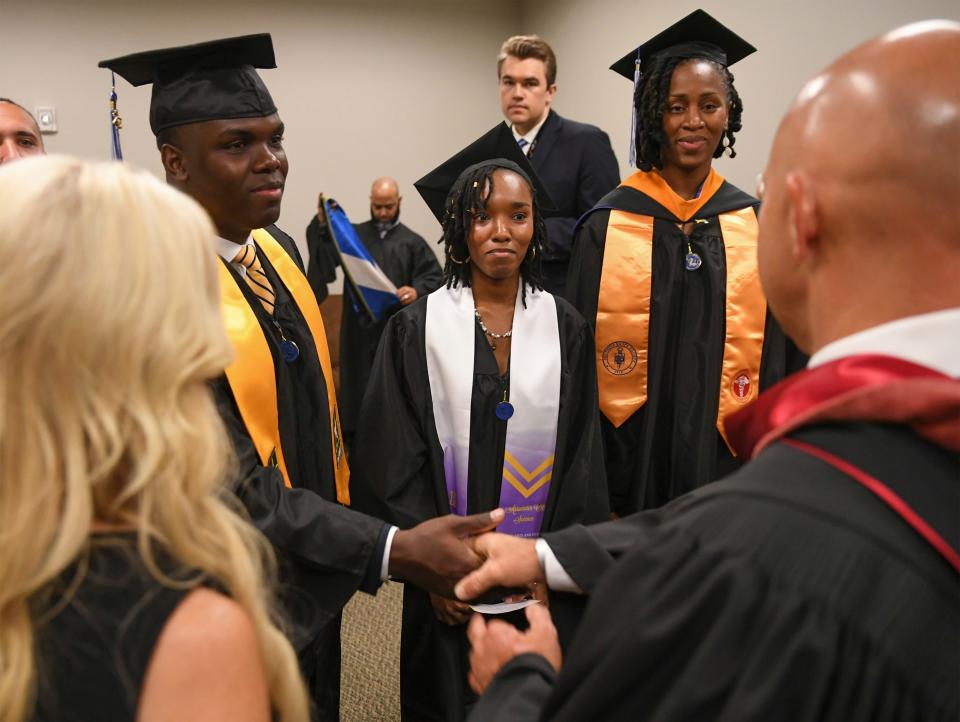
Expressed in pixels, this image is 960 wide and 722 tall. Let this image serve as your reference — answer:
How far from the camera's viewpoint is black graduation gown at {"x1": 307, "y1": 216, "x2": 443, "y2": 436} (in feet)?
20.2

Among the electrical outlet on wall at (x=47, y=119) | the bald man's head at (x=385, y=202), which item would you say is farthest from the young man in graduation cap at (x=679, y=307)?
the electrical outlet on wall at (x=47, y=119)

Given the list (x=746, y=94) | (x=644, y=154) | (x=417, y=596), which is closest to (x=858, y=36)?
(x=746, y=94)

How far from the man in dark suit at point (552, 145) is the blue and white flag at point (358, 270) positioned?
1207 millimetres

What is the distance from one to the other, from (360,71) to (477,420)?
6148 millimetres

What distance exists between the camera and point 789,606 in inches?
36.0

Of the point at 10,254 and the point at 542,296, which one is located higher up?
the point at 10,254

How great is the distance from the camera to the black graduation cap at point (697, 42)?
2986 mm

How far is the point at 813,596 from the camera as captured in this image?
2.97ft

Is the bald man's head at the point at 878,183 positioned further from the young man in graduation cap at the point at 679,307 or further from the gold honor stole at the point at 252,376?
the young man in graduation cap at the point at 679,307

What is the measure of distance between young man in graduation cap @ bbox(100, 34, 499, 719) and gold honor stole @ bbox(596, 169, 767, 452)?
107cm

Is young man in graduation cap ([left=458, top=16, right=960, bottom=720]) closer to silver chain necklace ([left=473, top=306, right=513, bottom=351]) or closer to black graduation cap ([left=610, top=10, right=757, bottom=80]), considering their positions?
silver chain necklace ([left=473, top=306, right=513, bottom=351])

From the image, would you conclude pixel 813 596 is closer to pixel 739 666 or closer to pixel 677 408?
pixel 739 666

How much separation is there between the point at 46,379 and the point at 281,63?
23.8ft

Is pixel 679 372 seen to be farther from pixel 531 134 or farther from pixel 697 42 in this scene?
pixel 531 134
